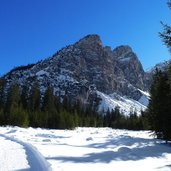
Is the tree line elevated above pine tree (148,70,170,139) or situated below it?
above

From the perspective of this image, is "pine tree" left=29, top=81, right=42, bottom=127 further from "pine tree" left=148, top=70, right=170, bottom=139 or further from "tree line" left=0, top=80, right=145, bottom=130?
"pine tree" left=148, top=70, right=170, bottom=139

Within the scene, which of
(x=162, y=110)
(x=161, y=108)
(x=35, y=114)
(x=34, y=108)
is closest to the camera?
(x=162, y=110)

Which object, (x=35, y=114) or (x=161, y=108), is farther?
(x=35, y=114)

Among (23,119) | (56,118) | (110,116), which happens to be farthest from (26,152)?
(110,116)

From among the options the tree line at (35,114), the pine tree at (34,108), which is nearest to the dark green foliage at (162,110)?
the tree line at (35,114)

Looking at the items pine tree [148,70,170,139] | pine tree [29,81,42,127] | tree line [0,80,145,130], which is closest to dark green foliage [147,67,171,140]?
pine tree [148,70,170,139]

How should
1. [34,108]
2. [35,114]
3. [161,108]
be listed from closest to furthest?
1. [161,108]
2. [35,114]
3. [34,108]

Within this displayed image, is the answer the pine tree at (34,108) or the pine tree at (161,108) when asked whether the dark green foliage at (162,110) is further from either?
the pine tree at (34,108)

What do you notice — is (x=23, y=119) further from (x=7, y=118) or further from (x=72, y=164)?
(x=72, y=164)

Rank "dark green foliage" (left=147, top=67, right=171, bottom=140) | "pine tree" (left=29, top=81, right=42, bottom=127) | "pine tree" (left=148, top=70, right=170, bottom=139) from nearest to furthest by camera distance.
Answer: "dark green foliage" (left=147, top=67, right=171, bottom=140) → "pine tree" (left=148, top=70, right=170, bottom=139) → "pine tree" (left=29, top=81, right=42, bottom=127)

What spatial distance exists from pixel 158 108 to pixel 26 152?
61.2ft

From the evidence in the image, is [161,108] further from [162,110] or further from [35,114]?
[35,114]

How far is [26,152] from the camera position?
59.7 ft

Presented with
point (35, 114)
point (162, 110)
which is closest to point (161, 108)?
point (162, 110)
